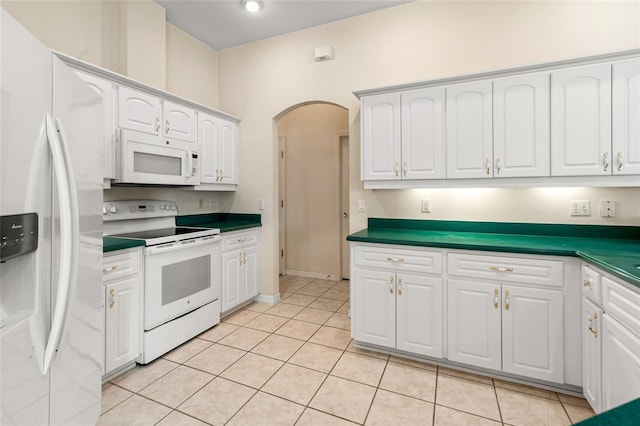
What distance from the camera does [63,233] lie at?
1.14 metres

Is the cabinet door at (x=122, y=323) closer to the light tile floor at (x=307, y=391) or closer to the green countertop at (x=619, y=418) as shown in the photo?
the light tile floor at (x=307, y=391)

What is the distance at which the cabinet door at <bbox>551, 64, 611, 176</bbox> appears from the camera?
2.05 m

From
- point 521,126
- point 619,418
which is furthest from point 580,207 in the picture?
point 619,418

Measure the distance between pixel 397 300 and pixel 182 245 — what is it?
1.81 meters

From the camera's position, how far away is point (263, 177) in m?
3.67

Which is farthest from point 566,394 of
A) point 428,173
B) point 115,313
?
point 115,313

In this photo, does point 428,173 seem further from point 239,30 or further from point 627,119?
point 239,30

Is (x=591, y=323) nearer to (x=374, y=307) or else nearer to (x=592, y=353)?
(x=592, y=353)

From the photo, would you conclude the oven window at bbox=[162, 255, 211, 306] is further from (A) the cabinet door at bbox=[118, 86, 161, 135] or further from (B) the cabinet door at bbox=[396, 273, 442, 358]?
(B) the cabinet door at bbox=[396, 273, 442, 358]

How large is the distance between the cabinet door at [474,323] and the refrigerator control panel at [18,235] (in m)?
2.25

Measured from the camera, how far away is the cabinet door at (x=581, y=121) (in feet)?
6.72

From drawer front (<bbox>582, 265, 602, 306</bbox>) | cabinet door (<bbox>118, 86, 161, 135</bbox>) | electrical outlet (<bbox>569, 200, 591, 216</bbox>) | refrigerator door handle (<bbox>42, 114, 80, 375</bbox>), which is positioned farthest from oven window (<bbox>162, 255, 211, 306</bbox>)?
electrical outlet (<bbox>569, 200, 591, 216</bbox>)

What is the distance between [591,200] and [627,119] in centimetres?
62

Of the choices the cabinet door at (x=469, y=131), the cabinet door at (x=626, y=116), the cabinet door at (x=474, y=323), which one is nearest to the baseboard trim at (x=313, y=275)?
the cabinet door at (x=474, y=323)
